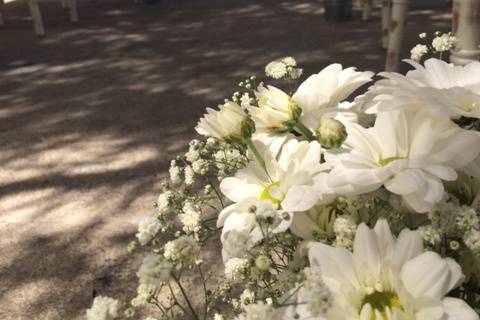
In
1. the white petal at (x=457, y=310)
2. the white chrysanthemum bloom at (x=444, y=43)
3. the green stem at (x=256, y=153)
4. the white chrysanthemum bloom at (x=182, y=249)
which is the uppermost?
the white chrysanthemum bloom at (x=444, y=43)

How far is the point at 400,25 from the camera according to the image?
2660 millimetres

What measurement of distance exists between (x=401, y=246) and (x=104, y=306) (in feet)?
0.72

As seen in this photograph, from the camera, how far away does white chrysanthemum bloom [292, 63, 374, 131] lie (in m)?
0.54

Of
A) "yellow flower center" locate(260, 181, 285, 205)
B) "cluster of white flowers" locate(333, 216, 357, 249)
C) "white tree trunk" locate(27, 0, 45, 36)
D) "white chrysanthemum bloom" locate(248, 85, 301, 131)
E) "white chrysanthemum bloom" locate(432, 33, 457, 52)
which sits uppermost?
"white chrysanthemum bloom" locate(432, 33, 457, 52)

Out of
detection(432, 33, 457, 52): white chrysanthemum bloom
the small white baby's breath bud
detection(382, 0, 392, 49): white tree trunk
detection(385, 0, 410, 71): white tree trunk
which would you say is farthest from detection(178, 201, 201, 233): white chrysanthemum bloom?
detection(382, 0, 392, 49): white tree trunk

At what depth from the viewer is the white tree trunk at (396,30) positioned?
262cm

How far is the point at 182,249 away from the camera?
0.47 m

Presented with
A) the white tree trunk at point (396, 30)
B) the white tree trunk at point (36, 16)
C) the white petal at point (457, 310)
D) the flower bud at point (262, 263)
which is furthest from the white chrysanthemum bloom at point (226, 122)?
the white tree trunk at point (36, 16)

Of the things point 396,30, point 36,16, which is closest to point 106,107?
point 396,30

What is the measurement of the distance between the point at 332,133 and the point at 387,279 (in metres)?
0.11

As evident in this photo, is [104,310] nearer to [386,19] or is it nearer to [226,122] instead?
[226,122]

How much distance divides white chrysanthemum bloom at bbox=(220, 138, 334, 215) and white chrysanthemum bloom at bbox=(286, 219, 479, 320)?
4cm

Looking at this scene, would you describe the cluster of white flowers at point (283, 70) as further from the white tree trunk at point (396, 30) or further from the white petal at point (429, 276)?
the white tree trunk at point (396, 30)

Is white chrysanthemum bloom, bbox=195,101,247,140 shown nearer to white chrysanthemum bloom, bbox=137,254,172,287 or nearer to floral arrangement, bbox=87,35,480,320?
floral arrangement, bbox=87,35,480,320
